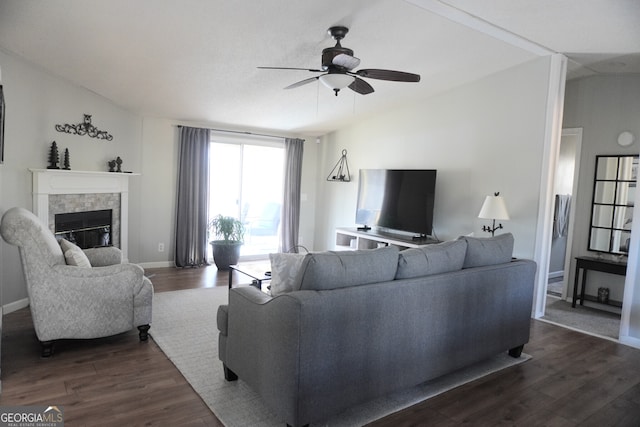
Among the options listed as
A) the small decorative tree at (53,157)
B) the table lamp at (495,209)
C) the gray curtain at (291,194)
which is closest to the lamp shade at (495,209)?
the table lamp at (495,209)

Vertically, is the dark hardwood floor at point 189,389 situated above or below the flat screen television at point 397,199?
below

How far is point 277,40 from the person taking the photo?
3.64 meters

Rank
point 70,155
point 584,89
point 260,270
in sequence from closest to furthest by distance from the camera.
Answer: point 260,270, point 70,155, point 584,89

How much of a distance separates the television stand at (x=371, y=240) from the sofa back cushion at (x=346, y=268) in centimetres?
267

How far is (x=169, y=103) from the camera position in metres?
5.29

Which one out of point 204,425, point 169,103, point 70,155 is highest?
point 169,103

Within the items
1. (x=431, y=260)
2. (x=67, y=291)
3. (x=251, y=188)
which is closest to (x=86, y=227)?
(x=67, y=291)

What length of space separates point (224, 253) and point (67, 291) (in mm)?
3077

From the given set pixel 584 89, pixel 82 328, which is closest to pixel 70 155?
pixel 82 328

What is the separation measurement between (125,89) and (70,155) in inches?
38.6

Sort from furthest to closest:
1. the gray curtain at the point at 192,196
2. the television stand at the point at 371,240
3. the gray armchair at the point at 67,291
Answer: the gray curtain at the point at 192,196, the television stand at the point at 371,240, the gray armchair at the point at 67,291

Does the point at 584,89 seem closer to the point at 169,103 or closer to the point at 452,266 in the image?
the point at 452,266

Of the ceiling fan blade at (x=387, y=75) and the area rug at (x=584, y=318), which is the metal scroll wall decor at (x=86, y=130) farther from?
the area rug at (x=584, y=318)

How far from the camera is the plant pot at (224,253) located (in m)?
6.05
